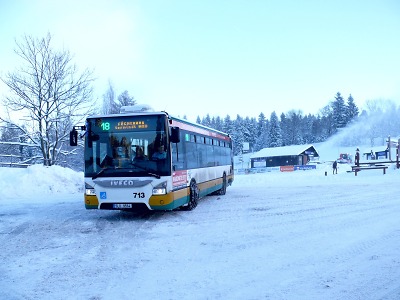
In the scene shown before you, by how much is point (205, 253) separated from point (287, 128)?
121833mm

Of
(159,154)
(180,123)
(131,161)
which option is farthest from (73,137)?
(180,123)

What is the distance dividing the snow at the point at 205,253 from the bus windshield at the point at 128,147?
5.07 ft

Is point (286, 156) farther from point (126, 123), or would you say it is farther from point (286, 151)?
point (126, 123)

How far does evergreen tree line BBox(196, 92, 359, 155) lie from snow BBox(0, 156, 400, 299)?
98393 millimetres

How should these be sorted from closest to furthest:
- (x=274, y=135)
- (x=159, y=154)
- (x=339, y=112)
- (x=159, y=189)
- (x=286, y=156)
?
(x=159, y=189), (x=159, y=154), (x=286, y=156), (x=274, y=135), (x=339, y=112)

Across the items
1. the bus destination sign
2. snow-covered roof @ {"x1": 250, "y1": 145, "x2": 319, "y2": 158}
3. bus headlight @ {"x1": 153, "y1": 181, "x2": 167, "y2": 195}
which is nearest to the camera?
bus headlight @ {"x1": 153, "y1": 181, "x2": 167, "y2": 195}

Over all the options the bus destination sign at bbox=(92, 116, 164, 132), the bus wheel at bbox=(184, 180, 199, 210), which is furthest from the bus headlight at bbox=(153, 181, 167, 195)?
the bus wheel at bbox=(184, 180, 199, 210)

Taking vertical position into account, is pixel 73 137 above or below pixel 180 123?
below

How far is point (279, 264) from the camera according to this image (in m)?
5.62

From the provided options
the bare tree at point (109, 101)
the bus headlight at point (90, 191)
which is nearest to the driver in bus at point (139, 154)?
the bus headlight at point (90, 191)

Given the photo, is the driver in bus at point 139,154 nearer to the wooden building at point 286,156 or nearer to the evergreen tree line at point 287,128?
the wooden building at point 286,156

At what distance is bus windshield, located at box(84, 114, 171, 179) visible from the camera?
32.0 ft

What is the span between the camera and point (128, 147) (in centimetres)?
984

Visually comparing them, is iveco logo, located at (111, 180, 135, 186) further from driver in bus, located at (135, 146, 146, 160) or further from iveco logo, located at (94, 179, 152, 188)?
driver in bus, located at (135, 146, 146, 160)
